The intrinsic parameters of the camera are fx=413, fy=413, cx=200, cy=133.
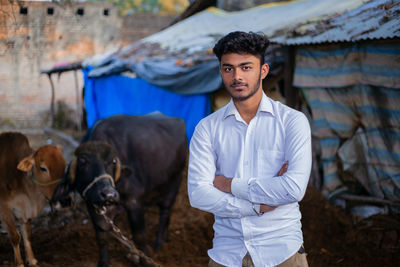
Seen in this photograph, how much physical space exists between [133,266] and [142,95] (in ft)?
15.0

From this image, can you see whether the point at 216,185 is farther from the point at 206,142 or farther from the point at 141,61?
the point at 141,61

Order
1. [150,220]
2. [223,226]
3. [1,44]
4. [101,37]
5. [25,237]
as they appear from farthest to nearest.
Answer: [101,37], [150,220], [25,237], [1,44], [223,226]

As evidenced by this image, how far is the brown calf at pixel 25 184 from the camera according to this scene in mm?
4262

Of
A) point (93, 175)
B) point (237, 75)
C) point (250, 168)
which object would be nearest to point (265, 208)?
point (250, 168)

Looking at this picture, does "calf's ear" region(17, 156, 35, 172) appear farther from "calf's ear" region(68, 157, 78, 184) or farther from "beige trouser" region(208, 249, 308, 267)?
"beige trouser" region(208, 249, 308, 267)

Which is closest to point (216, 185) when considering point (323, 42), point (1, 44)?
point (1, 44)

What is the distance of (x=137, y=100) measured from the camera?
8688mm

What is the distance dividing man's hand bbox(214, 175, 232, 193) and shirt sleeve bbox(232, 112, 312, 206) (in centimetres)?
6

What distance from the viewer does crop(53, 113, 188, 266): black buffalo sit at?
382cm

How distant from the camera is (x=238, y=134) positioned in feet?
6.76

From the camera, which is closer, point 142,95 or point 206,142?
point 206,142

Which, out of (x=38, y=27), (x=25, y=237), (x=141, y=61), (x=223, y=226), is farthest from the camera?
(x=141, y=61)

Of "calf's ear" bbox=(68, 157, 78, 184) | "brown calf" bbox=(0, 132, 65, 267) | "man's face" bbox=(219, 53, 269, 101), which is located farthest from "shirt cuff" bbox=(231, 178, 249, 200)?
"brown calf" bbox=(0, 132, 65, 267)

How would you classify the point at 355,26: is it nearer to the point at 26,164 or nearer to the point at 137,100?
the point at 26,164
